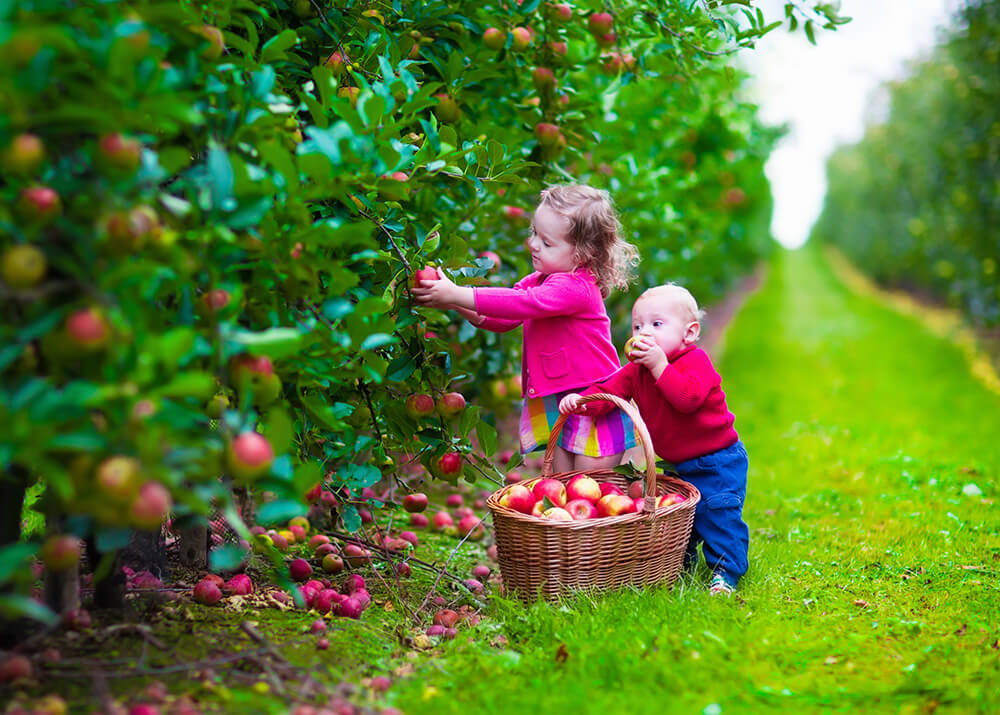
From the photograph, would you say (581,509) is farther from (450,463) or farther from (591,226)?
(591,226)

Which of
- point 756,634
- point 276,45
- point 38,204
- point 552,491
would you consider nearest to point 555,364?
point 552,491

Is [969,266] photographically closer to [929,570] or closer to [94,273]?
[929,570]

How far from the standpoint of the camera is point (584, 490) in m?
2.92

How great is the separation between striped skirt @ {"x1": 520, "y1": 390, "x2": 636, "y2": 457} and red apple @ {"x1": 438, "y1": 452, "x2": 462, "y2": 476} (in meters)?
0.49

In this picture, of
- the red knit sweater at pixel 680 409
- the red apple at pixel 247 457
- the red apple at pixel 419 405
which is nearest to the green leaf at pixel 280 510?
the red apple at pixel 247 457

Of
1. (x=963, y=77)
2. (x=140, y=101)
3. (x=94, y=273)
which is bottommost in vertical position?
(x=94, y=273)

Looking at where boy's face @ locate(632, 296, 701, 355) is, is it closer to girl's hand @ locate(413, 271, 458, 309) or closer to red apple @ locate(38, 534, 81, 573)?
girl's hand @ locate(413, 271, 458, 309)

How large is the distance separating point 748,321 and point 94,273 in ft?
41.3

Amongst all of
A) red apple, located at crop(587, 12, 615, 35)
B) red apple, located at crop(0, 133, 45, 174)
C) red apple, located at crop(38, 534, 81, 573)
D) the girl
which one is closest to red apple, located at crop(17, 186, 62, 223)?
red apple, located at crop(0, 133, 45, 174)

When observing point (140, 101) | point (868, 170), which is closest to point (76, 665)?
point (140, 101)

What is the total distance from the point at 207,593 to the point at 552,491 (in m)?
1.14

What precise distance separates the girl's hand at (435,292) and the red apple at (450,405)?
1.04 feet

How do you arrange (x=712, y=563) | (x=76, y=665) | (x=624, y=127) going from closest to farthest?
(x=76, y=665), (x=712, y=563), (x=624, y=127)

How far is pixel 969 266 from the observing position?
33.4ft
